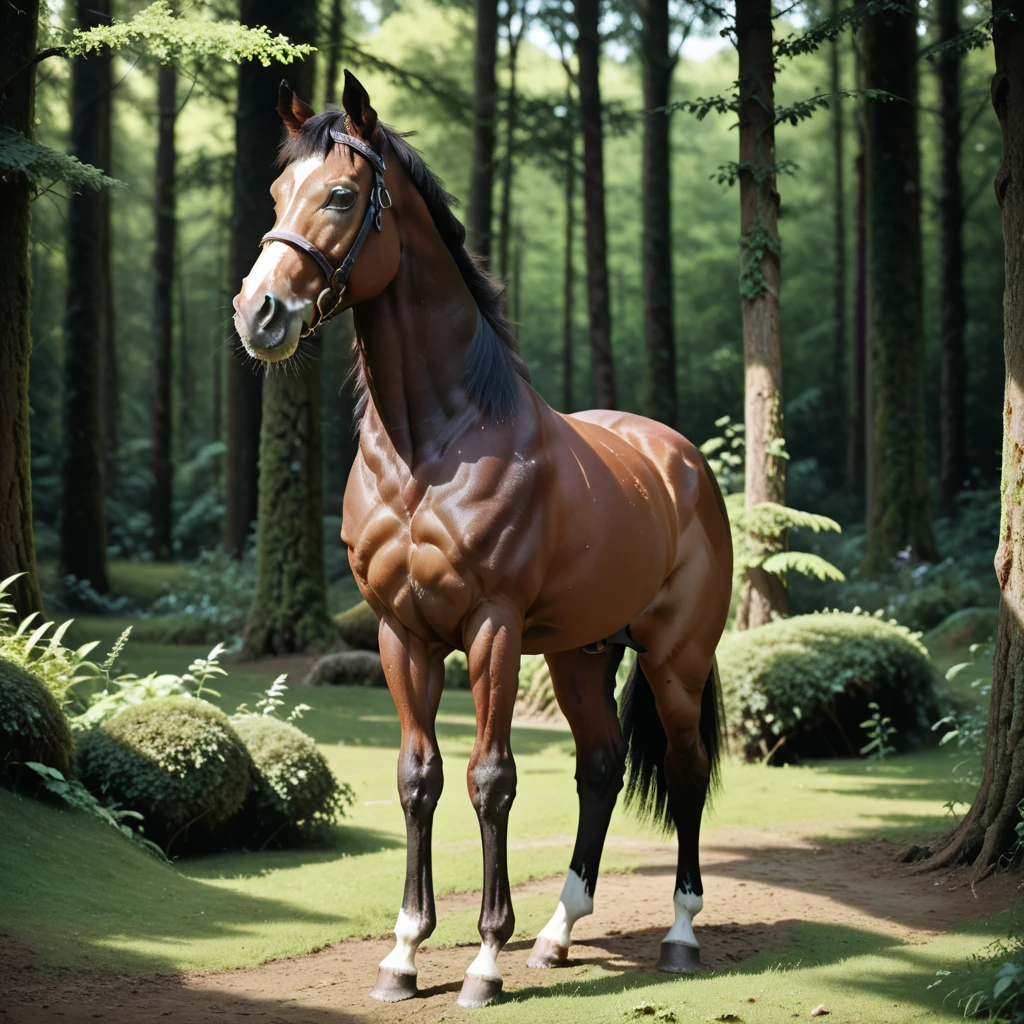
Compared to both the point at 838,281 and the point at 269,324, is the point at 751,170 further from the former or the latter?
the point at 838,281

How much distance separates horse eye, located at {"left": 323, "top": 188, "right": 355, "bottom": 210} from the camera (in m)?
4.16

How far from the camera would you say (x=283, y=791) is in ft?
23.6

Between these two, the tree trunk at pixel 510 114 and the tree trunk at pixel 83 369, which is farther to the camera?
the tree trunk at pixel 510 114

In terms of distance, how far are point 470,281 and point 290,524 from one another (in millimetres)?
10232

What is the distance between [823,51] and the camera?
115ft

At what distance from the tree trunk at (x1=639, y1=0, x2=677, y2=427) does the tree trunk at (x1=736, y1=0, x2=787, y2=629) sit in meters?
11.9

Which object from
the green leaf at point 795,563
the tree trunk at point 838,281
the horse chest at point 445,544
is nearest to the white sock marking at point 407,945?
the horse chest at point 445,544

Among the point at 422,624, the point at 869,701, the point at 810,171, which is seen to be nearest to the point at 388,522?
the point at 422,624

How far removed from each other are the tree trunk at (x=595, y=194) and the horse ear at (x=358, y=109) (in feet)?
57.6

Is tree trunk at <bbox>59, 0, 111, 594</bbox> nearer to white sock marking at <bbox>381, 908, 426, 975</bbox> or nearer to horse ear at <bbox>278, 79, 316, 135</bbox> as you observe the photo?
horse ear at <bbox>278, 79, 316, 135</bbox>

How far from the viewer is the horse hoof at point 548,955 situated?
4891 mm

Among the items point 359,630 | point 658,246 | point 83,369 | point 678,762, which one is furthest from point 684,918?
point 658,246

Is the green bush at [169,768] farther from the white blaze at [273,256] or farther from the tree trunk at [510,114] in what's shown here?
the tree trunk at [510,114]

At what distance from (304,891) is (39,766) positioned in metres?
1.56
